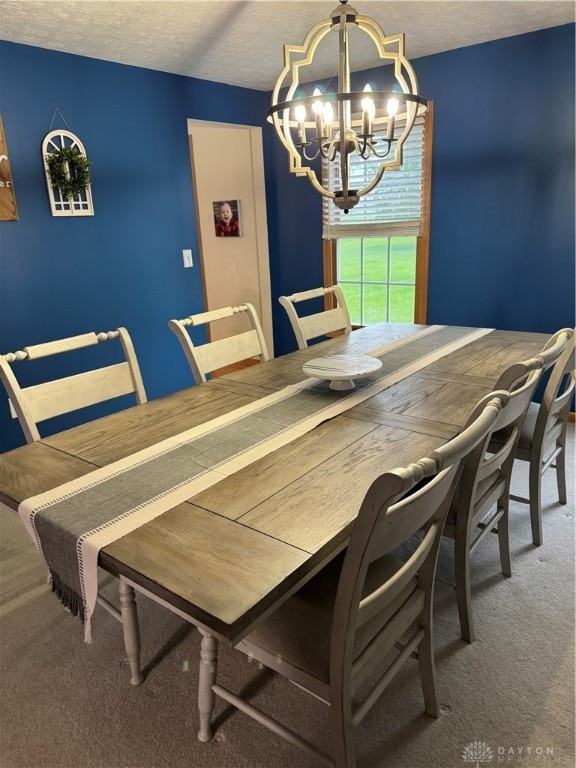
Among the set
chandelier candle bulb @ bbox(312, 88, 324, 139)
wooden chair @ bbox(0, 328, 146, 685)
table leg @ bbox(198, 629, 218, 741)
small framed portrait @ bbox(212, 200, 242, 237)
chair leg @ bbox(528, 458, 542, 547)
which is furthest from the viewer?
small framed portrait @ bbox(212, 200, 242, 237)

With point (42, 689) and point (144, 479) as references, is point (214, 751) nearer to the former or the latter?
point (42, 689)

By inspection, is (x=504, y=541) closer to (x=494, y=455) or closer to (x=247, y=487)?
(x=494, y=455)

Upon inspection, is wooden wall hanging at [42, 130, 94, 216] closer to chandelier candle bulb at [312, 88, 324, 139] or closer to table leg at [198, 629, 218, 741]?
chandelier candle bulb at [312, 88, 324, 139]

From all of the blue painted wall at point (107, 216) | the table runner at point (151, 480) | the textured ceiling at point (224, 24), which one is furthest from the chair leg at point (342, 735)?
the textured ceiling at point (224, 24)

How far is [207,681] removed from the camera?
54.6 inches

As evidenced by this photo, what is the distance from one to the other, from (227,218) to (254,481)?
400 centimetres

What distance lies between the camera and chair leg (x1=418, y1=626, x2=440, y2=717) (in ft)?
4.76

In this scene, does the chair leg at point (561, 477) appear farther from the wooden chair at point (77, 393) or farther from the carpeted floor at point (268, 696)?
the wooden chair at point (77, 393)

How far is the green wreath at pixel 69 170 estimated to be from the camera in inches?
116

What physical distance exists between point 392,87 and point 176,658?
3649mm

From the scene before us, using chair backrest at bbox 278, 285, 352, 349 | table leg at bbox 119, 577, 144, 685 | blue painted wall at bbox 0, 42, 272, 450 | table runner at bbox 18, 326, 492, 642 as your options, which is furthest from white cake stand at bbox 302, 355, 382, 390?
blue painted wall at bbox 0, 42, 272, 450

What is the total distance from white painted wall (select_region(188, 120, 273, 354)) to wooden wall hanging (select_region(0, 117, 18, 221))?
1.69m

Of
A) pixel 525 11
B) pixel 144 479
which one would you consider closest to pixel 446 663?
pixel 144 479

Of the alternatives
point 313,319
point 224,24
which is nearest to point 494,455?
point 313,319
